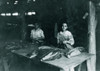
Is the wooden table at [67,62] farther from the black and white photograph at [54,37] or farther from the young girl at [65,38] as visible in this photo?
the young girl at [65,38]

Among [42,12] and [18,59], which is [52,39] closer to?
[42,12]

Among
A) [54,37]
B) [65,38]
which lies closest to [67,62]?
[65,38]

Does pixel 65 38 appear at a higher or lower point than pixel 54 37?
higher

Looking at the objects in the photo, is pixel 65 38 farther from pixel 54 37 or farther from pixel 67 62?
pixel 54 37

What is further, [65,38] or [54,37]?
[54,37]

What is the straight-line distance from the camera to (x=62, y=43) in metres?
6.92

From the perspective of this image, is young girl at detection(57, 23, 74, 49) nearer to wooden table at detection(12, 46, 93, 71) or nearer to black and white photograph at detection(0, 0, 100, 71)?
black and white photograph at detection(0, 0, 100, 71)

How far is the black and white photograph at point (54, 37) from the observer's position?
581 cm

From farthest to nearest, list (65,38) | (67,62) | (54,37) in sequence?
(54,37) → (65,38) → (67,62)

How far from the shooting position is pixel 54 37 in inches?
436

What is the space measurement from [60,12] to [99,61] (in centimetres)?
333

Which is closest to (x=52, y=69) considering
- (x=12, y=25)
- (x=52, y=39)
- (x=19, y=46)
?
(x=19, y=46)

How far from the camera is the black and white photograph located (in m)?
5.81

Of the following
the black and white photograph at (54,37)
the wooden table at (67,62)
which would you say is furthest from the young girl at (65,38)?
the wooden table at (67,62)
